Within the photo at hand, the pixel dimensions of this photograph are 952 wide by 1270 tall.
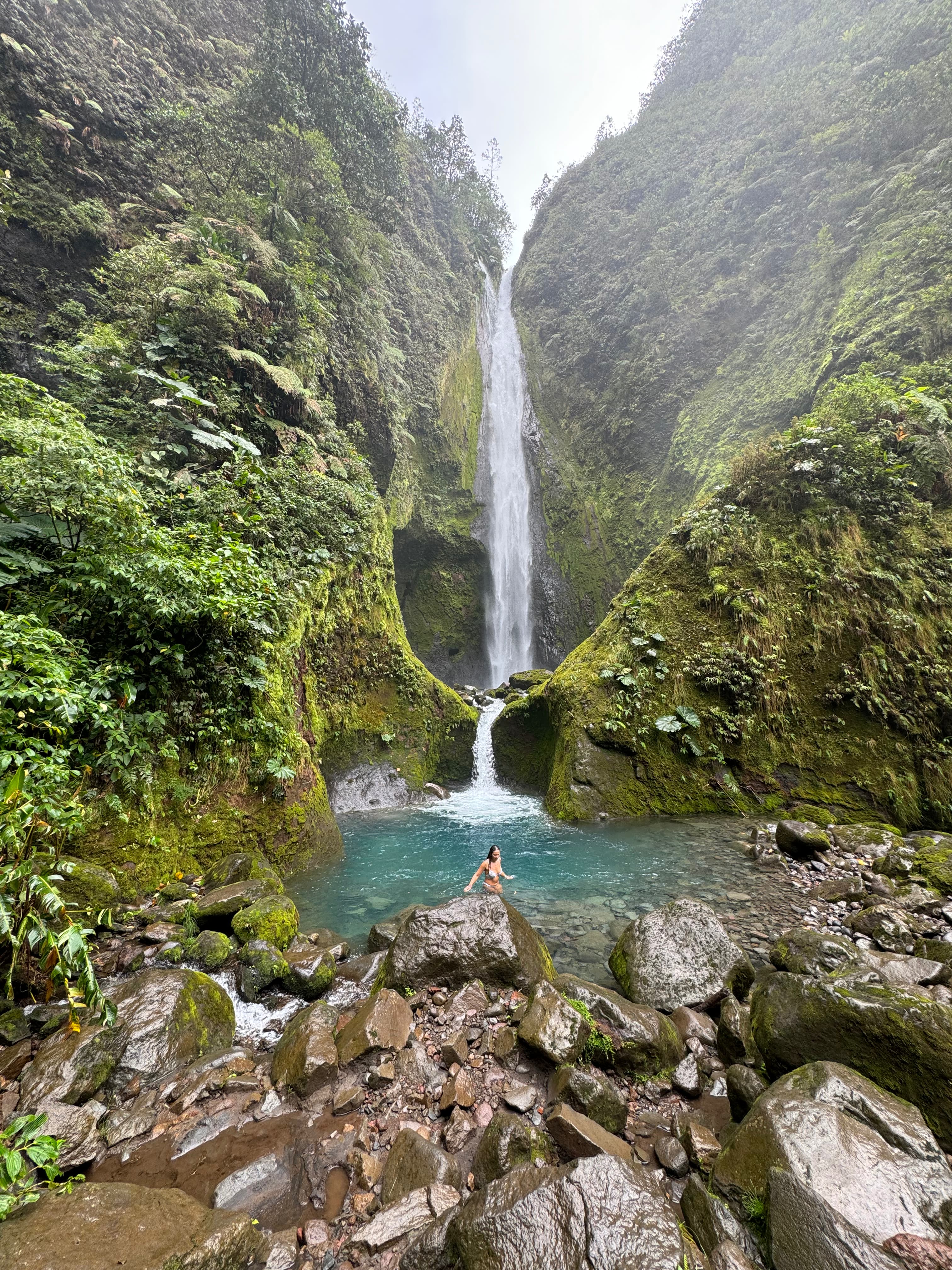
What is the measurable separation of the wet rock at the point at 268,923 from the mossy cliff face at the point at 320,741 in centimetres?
113

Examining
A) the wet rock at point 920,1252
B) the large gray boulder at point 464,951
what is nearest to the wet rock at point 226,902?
the large gray boulder at point 464,951

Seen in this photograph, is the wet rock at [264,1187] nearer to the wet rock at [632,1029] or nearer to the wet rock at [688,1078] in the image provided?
the wet rock at [632,1029]

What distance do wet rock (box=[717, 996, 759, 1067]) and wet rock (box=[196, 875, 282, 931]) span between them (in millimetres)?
4093

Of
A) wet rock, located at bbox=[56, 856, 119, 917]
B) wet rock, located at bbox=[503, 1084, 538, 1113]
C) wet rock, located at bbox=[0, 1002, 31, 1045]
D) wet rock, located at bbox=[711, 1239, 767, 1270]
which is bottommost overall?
wet rock, located at bbox=[503, 1084, 538, 1113]

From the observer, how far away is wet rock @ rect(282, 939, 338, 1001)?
394 centimetres

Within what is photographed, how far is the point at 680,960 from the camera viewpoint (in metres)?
3.88

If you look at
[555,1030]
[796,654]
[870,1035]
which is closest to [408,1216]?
[555,1030]

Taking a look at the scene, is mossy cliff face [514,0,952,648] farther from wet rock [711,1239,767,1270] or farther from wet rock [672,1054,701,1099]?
wet rock [711,1239,767,1270]

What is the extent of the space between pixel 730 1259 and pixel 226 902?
14.4ft

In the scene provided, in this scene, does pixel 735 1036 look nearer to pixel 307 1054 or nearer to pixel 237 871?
pixel 307 1054

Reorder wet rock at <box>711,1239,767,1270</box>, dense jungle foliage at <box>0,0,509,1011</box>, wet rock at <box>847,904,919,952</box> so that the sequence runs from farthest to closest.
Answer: dense jungle foliage at <box>0,0,509,1011</box> → wet rock at <box>847,904,919,952</box> → wet rock at <box>711,1239,767,1270</box>

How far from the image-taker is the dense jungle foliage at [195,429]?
4.83 meters

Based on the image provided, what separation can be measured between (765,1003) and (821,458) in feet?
34.9

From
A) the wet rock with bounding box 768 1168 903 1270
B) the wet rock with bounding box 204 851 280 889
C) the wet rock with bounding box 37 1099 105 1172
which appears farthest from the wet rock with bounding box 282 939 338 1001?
the wet rock with bounding box 768 1168 903 1270
